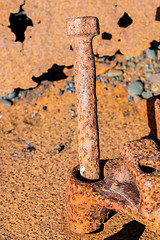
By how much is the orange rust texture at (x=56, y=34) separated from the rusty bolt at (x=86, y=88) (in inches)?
76.4

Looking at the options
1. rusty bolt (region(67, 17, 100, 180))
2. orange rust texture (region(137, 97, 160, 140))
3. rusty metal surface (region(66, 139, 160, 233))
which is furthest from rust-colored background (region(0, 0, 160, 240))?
rusty bolt (region(67, 17, 100, 180))

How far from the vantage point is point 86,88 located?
249cm

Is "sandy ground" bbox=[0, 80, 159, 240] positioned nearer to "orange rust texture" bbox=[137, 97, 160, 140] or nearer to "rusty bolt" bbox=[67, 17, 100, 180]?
"orange rust texture" bbox=[137, 97, 160, 140]

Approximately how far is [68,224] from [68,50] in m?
2.57

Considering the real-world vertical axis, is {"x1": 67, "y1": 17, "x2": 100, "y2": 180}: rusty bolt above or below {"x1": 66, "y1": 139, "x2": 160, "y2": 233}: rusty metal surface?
above

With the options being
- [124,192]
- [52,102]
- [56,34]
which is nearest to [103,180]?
[124,192]

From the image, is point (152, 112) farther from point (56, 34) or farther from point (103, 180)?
point (56, 34)

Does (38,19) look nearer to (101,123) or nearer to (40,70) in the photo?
(40,70)

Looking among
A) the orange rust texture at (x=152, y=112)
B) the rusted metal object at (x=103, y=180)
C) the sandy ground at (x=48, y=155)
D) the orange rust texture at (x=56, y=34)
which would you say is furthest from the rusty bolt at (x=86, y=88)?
the orange rust texture at (x=56, y=34)

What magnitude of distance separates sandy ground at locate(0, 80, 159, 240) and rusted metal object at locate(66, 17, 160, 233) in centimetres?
30

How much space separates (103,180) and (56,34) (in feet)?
8.27

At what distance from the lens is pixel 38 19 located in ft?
13.9

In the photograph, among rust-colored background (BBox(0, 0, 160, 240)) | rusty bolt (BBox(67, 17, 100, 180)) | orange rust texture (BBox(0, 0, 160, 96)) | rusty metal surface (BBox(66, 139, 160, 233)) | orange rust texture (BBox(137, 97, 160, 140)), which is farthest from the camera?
orange rust texture (BBox(0, 0, 160, 96))

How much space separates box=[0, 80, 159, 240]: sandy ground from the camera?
2836mm
